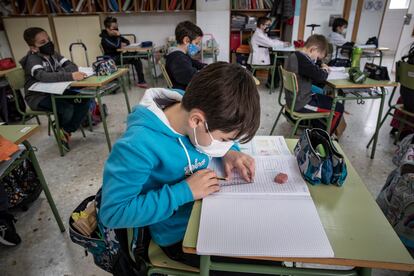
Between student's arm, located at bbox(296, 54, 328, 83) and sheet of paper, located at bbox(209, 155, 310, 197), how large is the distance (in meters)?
1.53

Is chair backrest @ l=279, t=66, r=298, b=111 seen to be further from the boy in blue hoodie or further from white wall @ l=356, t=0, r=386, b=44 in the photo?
white wall @ l=356, t=0, r=386, b=44

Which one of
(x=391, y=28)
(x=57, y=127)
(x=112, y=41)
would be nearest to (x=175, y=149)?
(x=57, y=127)

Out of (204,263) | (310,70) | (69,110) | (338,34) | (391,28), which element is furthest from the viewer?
(391,28)

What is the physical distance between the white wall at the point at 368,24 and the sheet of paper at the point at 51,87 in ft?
17.7

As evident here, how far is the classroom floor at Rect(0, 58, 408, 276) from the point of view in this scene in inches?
58.0

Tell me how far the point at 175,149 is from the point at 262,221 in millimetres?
309

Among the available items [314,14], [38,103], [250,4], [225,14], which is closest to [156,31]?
[225,14]

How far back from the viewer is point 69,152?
2.63m

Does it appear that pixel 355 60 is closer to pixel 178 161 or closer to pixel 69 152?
pixel 178 161

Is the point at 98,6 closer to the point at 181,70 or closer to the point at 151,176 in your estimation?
the point at 181,70

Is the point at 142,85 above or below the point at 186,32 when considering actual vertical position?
below

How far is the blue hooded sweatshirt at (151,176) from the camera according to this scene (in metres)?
0.67

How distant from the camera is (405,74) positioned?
2172 millimetres

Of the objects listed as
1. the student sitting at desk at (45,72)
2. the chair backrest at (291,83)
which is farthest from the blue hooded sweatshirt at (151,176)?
the student sitting at desk at (45,72)
